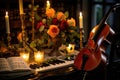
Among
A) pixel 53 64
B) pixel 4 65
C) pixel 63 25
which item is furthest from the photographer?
pixel 63 25

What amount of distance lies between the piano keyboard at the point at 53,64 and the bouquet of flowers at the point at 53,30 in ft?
0.55

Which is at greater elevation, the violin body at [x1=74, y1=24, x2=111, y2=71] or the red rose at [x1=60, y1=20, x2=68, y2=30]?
the red rose at [x1=60, y1=20, x2=68, y2=30]

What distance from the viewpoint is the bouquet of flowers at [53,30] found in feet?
5.84

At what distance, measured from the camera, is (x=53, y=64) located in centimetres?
167

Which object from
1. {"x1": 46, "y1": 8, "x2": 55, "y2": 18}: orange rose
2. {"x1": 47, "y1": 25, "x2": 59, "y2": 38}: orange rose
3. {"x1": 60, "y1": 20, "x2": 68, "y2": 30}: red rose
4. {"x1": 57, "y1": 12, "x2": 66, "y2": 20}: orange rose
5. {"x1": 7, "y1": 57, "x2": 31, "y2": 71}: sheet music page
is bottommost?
{"x1": 7, "y1": 57, "x2": 31, "y2": 71}: sheet music page

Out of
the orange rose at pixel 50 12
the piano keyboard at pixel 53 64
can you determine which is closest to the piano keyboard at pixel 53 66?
the piano keyboard at pixel 53 64

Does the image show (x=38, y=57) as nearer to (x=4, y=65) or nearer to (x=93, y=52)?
(x=4, y=65)

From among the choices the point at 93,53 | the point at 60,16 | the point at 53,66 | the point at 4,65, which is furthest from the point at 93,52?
the point at 4,65

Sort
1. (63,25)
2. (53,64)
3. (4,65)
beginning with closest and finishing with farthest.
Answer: (4,65)
(53,64)
(63,25)

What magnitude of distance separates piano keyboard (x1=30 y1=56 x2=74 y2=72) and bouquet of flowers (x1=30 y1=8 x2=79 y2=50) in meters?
0.17

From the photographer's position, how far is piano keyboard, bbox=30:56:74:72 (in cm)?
159

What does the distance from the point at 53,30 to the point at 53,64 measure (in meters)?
0.26

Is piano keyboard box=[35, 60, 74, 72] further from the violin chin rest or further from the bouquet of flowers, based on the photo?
the bouquet of flowers

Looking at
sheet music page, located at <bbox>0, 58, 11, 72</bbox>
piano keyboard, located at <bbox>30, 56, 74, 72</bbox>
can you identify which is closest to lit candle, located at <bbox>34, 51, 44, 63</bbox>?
piano keyboard, located at <bbox>30, 56, 74, 72</bbox>
